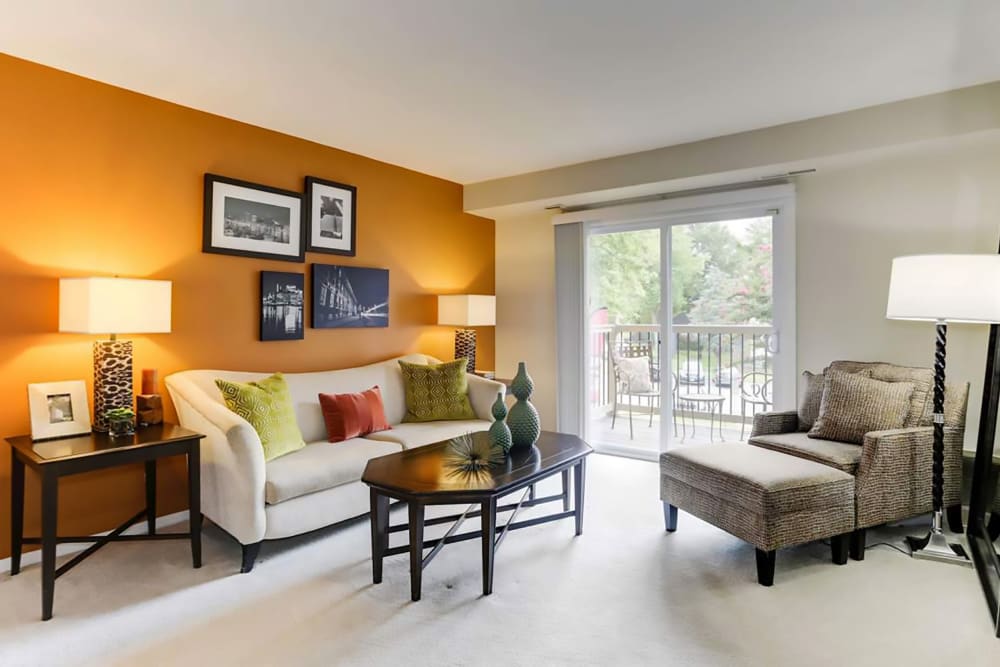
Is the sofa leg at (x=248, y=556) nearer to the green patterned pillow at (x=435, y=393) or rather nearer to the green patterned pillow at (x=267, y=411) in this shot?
the green patterned pillow at (x=267, y=411)

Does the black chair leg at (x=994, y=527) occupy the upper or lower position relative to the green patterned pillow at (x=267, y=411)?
lower

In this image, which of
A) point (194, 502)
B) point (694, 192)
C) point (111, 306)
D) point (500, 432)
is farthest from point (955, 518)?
point (111, 306)

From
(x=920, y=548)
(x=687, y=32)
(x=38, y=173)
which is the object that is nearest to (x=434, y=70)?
(x=687, y=32)

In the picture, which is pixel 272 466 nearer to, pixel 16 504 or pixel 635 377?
pixel 16 504

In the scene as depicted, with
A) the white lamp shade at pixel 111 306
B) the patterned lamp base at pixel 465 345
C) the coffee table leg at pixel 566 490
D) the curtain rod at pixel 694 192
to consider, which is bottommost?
the coffee table leg at pixel 566 490

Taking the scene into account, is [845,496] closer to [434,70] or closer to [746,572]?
[746,572]

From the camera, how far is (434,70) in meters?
2.73

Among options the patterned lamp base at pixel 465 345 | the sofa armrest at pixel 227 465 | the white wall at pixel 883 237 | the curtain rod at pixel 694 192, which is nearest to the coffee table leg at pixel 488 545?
the sofa armrest at pixel 227 465

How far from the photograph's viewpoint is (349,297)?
407 cm

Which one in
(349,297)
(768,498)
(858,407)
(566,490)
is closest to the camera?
(768,498)

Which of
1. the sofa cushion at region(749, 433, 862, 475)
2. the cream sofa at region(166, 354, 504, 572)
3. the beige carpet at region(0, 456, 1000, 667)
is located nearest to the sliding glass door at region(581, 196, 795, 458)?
the sofa cushion at region(749, 433, 862, 475)

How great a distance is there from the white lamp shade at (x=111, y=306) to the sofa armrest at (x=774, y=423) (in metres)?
3.37

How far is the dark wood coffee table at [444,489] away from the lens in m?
2.23

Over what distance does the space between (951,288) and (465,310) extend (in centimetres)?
311
